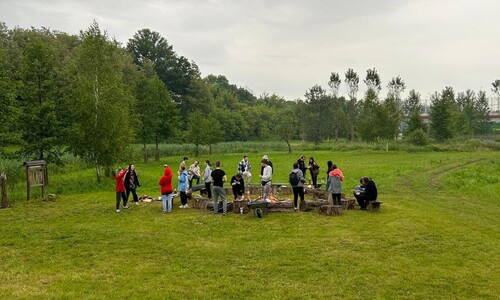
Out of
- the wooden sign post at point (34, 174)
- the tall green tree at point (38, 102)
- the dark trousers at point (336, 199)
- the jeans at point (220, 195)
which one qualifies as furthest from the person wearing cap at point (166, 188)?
the tall green tree at point (38, 102)

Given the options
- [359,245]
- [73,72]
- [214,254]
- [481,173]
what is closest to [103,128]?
[73,72]

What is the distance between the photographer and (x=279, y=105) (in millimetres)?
144000

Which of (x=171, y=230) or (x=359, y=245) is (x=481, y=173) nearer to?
(x=359, y=245)

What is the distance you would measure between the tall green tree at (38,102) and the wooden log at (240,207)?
1316 centimetres

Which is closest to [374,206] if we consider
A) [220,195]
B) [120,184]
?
[220,195]

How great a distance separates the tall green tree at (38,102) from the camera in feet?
76.7

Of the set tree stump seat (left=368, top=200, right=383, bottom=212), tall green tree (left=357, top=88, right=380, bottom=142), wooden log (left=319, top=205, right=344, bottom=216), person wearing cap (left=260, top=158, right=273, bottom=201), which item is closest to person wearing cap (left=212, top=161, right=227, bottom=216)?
person wearing cap (left=260, top=158, right=273, bottom=201)

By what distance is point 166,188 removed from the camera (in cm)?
1625

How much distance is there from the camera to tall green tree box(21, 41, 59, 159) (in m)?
23.4

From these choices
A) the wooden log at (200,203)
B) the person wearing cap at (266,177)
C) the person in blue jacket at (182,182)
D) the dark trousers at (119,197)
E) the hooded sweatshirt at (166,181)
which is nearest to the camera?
the hooded sweatshirt at (166,181)

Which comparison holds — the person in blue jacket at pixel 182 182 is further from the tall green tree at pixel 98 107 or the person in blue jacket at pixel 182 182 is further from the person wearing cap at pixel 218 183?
the tall green tree at pixel 98 107

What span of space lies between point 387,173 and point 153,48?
63.2 meters

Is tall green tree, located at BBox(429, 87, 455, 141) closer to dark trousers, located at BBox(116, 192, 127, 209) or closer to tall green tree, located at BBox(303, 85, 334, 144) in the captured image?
tall green tree, located at BBox(303, 85, 334, 144)

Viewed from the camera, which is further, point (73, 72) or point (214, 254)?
point (73, 72)
